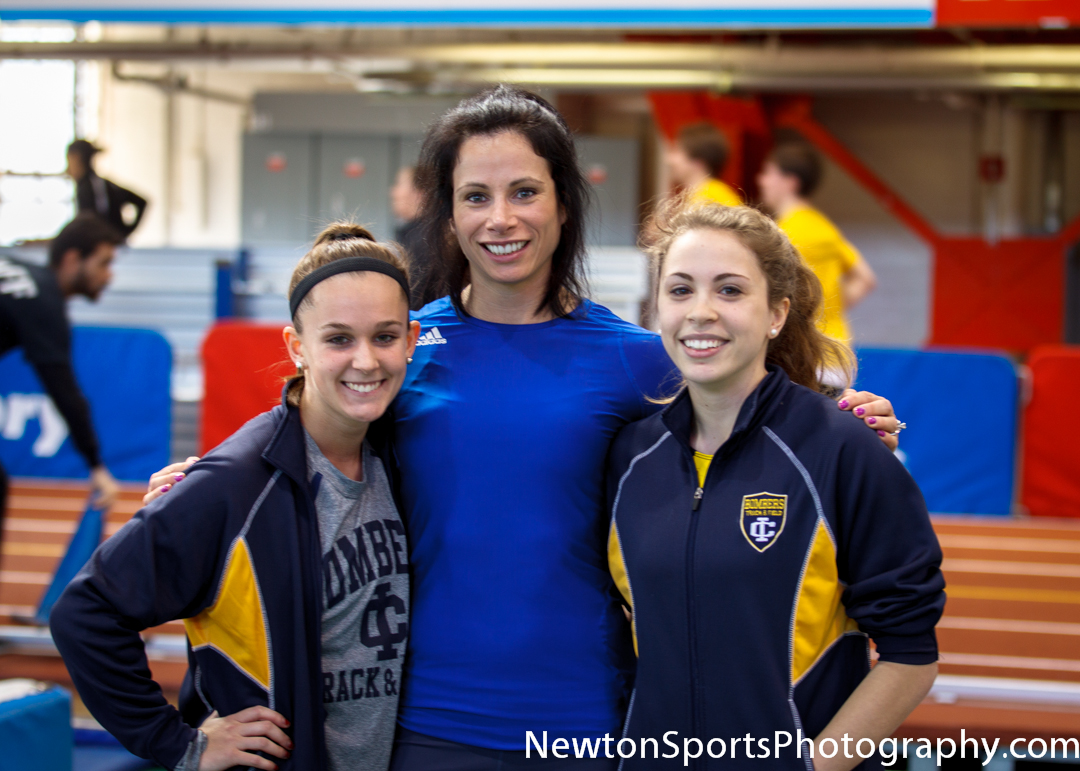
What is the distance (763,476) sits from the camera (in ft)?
5.56

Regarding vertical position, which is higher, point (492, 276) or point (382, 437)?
point (492, 276)

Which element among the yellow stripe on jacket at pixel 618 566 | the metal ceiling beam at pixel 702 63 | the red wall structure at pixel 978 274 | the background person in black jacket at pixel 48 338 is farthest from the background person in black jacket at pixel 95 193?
the yellow stripe on jacket at pixel 618 566

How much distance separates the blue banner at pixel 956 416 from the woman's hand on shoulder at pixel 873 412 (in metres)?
3.77

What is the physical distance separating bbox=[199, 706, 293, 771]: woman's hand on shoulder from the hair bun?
85 centimetres

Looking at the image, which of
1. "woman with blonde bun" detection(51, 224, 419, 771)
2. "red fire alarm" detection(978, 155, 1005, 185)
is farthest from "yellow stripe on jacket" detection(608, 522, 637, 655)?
"red fire alarm" detection(978, 155, 1005, 185)

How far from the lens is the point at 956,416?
5.46 m

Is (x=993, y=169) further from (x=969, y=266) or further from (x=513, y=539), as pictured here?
(x=513, y=539)

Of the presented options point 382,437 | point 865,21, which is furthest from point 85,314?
point 382,437

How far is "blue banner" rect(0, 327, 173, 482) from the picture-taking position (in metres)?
5.87

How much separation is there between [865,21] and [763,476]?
3242 millimetres

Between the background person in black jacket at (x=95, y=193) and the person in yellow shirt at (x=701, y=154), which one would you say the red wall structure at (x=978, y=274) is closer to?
the person in yellow shirt at (x=701, y=154)

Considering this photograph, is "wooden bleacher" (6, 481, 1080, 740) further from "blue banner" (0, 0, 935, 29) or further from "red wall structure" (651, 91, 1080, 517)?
"red wall structure" (651, 91, 1080, 517)

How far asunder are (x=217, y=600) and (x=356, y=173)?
11.9 metres

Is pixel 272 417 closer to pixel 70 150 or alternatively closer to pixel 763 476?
pixel 763 476
